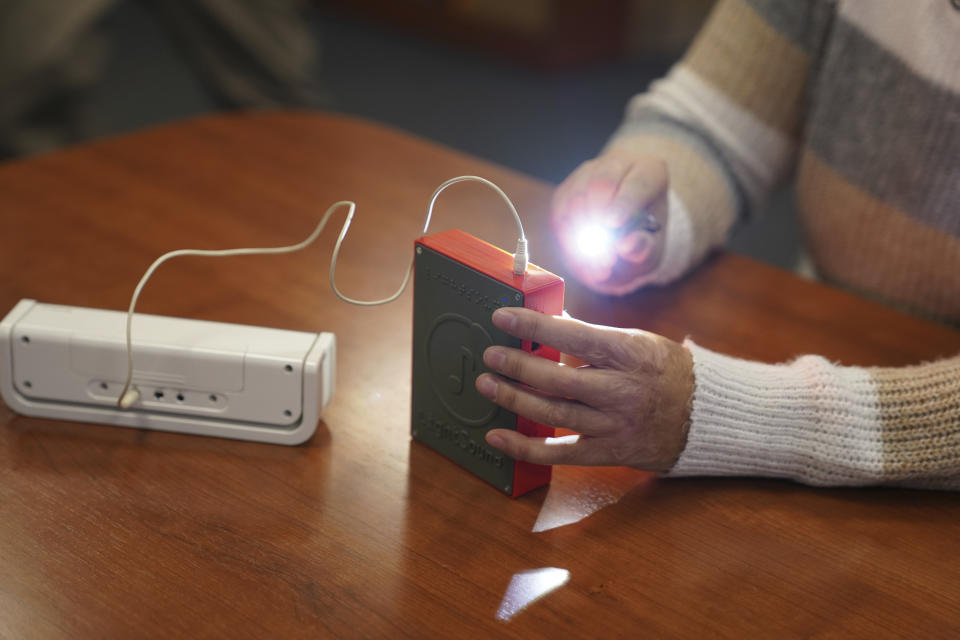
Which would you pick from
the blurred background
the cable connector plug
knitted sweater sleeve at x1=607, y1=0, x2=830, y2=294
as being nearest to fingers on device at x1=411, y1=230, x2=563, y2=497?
the cable connector plug

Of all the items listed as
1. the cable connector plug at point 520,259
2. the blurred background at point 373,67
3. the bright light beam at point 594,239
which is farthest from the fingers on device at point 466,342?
the blurred background at point 373,67

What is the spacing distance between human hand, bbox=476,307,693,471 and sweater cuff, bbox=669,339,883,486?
2cm

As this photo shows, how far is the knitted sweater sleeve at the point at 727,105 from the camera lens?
1.07 metres

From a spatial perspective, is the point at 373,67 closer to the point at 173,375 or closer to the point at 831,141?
the point at 831,141

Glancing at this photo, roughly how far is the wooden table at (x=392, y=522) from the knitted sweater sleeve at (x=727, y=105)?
0.15 metres

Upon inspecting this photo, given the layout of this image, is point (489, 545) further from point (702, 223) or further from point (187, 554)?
point (702, 223)

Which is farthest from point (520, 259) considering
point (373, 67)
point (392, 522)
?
point (373, 67)

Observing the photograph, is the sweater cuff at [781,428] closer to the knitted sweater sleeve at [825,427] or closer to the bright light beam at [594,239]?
the knitted sweater sleeve at [825,427]

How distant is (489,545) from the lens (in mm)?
650

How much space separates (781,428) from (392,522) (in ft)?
1.01

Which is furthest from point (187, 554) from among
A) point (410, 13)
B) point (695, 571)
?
point (410, 13)

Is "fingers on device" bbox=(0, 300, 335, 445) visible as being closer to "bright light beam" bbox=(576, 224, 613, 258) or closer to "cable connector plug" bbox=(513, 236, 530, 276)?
"cable connector plug" bbox=(513, 236, 530, 276)

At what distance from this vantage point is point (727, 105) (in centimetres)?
110

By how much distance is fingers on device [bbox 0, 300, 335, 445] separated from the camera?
72cm
